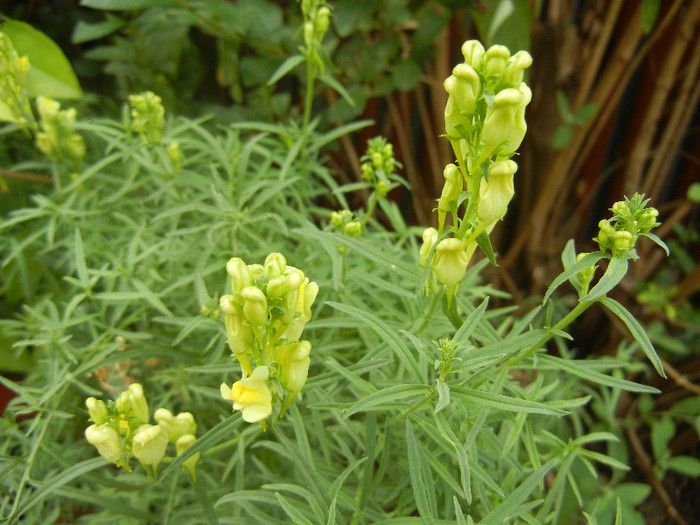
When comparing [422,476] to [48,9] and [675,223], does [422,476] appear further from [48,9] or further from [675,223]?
[48,9]

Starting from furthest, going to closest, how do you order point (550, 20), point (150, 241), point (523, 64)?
point (550, 20) < point (150, 241) < point (523, 64)

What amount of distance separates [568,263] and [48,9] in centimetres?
148

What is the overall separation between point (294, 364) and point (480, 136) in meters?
0.26

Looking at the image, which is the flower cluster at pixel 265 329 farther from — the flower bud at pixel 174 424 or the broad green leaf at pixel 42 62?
the broad green leaf at pixel 42 62

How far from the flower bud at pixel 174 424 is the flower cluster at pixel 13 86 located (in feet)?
1.94

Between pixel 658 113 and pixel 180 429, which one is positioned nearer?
pixel 180 429

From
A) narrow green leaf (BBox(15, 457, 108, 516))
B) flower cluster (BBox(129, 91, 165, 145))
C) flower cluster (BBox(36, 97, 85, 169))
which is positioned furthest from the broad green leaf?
narrow green leaf (BBox(15, 457, 108, 516))

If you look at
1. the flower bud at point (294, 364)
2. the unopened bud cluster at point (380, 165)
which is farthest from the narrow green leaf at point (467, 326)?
the unopened bud cluster at point (380, 165)

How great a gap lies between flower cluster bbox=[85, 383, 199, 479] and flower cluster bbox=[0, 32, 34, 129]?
567 mm

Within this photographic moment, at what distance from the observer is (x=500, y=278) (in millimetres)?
1647

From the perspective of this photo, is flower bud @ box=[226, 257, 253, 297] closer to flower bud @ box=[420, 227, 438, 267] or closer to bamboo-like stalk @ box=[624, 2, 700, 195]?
flower bud @ box=[420, 227, 438, 267]

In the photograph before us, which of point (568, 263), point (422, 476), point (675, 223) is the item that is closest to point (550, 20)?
point (675, 223)

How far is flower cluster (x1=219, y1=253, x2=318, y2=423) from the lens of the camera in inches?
20.0

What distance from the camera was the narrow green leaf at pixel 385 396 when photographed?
0.51m
